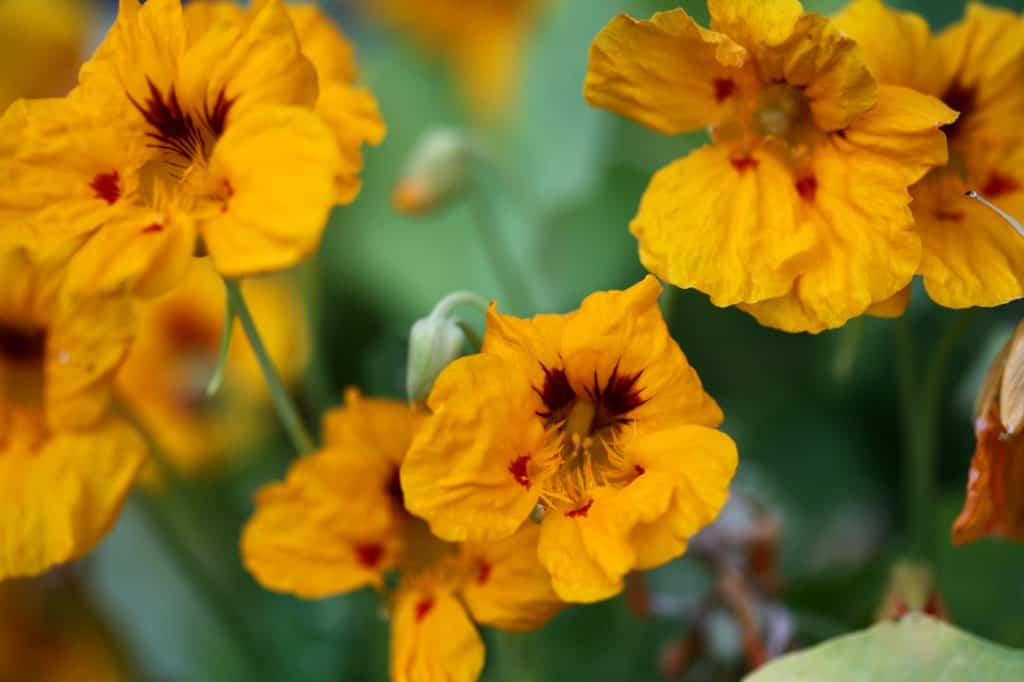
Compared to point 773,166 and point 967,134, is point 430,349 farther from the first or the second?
point 967,134

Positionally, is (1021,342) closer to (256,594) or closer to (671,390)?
(671,390)

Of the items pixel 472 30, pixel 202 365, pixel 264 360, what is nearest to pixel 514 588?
pixel 264 360

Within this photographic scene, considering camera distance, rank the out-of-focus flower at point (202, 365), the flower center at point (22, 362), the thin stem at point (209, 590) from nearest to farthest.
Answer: the flower center at point (22, 362) → the thin stem at point (209, 590) → the out-of-focus flower at point (202, 365)

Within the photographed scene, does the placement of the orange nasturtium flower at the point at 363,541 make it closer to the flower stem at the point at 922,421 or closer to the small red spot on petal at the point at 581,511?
the small red spot on petal at the point at 581,511

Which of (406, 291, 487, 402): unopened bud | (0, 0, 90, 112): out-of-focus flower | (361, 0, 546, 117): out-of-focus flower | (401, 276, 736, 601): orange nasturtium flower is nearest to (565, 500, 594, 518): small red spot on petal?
(401, 276, 736, 601): orange nasturtium flower

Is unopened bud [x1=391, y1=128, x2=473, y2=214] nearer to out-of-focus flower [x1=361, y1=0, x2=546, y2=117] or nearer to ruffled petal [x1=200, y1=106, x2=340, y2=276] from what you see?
ruffled petal [x1=200, y1=106, x2=340, y2=276]

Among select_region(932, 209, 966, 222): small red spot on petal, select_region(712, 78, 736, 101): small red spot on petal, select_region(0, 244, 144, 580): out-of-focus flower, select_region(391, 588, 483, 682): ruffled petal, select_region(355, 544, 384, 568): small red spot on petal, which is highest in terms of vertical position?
select_region(712, 78, 736, 101): small red spot on petal

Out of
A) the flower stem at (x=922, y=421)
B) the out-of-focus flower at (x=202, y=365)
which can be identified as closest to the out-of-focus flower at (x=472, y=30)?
the out-of-focus flower at (x=202, y=365)
